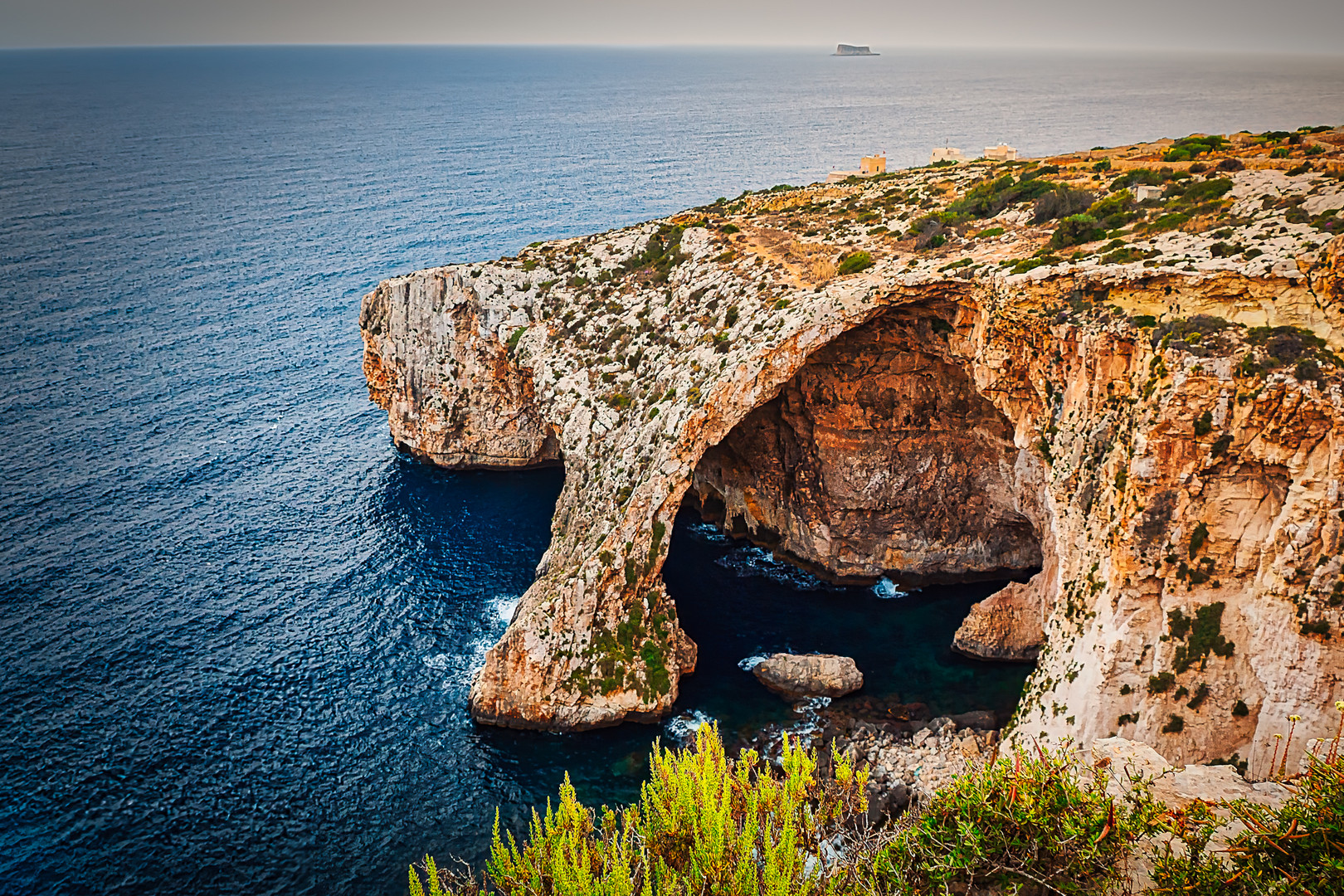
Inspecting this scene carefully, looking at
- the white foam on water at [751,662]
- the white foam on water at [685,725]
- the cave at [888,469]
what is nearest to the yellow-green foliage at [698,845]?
the white foam on water at [685,725]

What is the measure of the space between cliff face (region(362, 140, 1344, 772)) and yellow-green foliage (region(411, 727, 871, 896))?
12.0 m

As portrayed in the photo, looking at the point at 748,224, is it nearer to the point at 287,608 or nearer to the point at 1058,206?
the point at 1058,206

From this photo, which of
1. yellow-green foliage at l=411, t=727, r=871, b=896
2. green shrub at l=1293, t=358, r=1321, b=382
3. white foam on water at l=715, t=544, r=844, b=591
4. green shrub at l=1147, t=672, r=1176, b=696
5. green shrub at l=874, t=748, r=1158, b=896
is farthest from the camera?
white foam on water at l=715, t=544, r=844, b=591

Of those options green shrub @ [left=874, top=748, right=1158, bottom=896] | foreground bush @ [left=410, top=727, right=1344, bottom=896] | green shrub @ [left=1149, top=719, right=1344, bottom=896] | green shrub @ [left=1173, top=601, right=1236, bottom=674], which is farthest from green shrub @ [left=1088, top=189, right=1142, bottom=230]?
green shrub @ [left=1149, top=719, right=1344, bottom=896]

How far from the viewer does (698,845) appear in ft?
88.8

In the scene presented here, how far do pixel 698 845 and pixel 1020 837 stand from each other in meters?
10.8

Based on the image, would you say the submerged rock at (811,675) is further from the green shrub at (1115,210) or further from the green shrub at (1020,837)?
the green shrub at (1020,837)

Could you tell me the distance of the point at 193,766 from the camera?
42.5 m

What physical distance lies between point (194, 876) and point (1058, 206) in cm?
5306

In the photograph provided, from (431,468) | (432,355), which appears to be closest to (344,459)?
(431,468)

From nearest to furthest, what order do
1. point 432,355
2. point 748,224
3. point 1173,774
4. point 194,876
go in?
point 1173,774
point 194,876
point 748,224
point 432,355

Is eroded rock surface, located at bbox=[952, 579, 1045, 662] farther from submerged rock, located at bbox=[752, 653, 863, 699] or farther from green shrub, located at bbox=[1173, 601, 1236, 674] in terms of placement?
green shrub, located at bbox=[1173, 601, 1236, 674]

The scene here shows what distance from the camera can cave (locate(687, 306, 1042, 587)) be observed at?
55562 mm

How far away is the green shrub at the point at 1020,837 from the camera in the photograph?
60.2 feet
